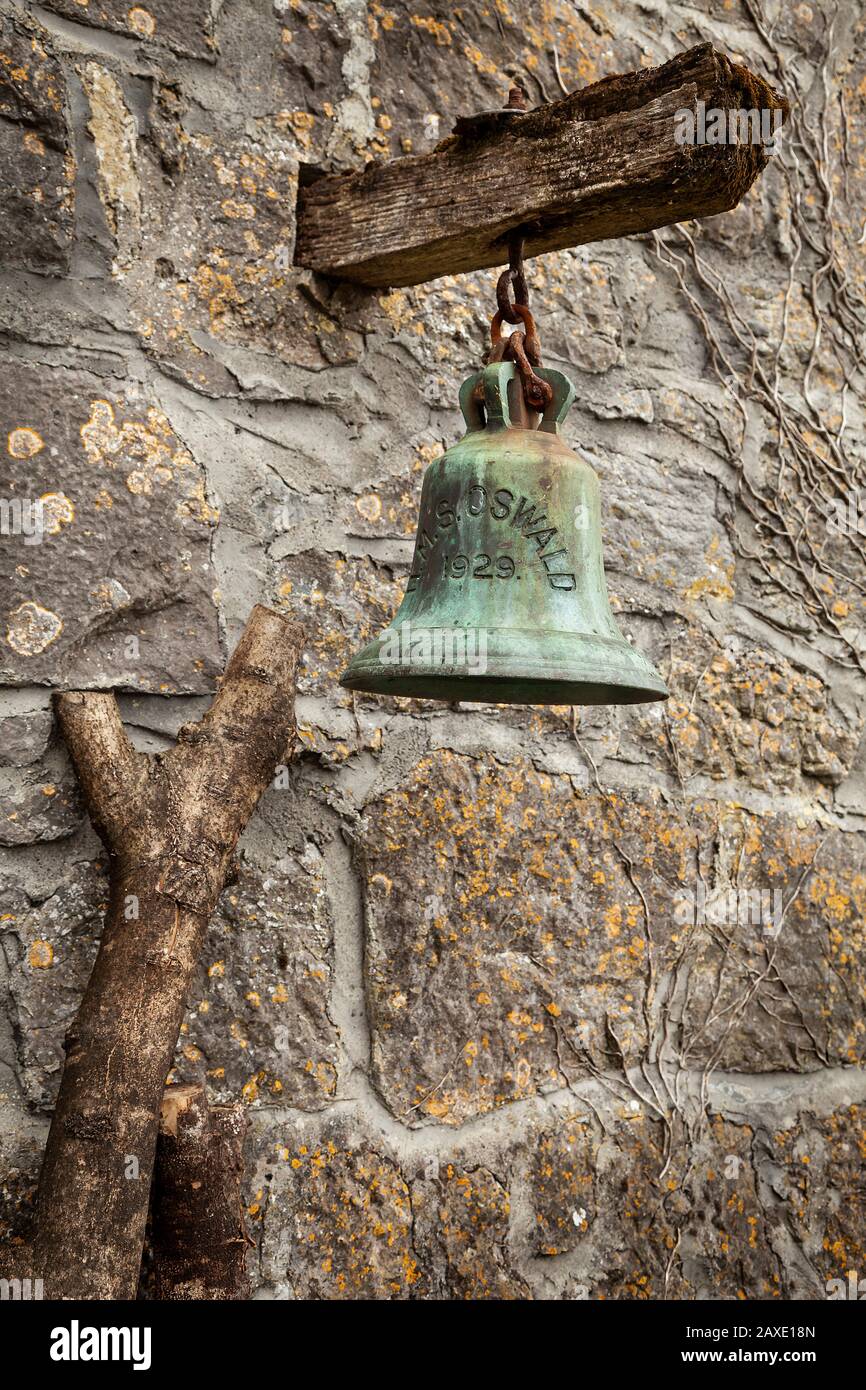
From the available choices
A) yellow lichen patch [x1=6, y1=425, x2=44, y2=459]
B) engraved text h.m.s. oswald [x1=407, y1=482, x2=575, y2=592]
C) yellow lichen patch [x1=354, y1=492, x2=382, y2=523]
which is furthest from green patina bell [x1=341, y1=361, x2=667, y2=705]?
yellow lichen patch [x1=6, y1=425, x2=44, y2=459]

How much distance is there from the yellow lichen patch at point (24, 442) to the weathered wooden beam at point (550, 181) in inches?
16.5

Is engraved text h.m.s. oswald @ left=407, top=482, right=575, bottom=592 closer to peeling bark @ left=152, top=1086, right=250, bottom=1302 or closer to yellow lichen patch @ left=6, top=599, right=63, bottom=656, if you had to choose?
yellow lichen patch @ left=6, top=599, right=63, bottom=656

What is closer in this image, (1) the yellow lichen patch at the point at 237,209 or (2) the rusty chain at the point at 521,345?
(2) the rusty chain at the point at 521,345

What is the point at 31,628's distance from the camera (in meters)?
1.24

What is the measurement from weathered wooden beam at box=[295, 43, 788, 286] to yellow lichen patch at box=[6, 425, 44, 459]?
42 cm

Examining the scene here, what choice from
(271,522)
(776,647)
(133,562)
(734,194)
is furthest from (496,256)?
(776,647)

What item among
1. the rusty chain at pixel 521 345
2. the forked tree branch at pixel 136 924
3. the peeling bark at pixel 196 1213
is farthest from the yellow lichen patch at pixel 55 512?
the peeling bark at pixel 196 1213

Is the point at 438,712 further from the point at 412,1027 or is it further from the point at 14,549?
the point at 14,549

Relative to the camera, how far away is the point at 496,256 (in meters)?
1.33

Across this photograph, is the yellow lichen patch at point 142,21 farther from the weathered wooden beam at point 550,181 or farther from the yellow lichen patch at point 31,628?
the yellow lichen patch at point 31,628

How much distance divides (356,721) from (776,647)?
2.48 ft

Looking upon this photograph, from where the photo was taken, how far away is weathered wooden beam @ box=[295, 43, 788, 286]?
1112 mm

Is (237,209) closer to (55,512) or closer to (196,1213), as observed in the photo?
(55,512)

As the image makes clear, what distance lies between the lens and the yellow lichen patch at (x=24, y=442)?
1254mm
